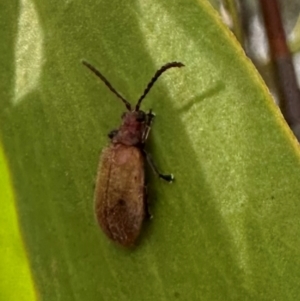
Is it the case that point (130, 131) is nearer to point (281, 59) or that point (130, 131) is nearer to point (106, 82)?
point (106, 82)

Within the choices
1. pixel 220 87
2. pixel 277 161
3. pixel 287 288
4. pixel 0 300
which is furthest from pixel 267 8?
pixel 0 300

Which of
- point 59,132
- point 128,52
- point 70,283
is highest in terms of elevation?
point 128,52

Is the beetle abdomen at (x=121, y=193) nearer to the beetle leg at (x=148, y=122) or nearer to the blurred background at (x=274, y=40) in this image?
the beetle leg at (x=148, y=122)

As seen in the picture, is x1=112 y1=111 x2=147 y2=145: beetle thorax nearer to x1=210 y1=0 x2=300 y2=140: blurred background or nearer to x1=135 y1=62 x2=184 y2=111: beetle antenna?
x1=135 y1=62 x2=184 y2=111: beetle antenna

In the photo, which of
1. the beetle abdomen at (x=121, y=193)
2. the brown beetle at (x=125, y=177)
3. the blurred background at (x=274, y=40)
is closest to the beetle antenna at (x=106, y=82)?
the brown beetle at (x=125, y=177)

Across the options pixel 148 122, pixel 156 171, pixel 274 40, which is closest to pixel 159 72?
pixel 148 122

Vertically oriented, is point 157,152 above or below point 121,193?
above

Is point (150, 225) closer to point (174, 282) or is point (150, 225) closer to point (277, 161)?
point (174, 282)
